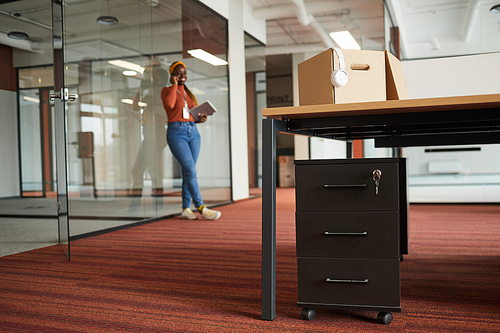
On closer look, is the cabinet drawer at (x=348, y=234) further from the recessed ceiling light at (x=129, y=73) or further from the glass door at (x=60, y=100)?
the recessed ceiling light at (x=129, y=73)

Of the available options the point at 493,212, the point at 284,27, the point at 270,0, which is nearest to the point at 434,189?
the point at 493,212

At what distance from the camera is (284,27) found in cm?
805

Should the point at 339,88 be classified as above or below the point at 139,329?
above

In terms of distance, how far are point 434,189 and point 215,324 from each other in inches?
186

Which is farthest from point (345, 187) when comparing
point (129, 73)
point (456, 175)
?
point (456, 175)

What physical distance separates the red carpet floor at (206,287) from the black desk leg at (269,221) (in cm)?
8

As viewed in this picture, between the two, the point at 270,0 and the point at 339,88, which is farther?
the point at 270,0

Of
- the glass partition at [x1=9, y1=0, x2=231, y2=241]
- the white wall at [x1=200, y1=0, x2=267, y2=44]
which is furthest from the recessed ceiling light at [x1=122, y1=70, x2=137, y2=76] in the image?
the white wall at [x1=200, y1=0, x2=267, y2=44]

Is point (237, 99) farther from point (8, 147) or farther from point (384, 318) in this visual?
point (384, 318)

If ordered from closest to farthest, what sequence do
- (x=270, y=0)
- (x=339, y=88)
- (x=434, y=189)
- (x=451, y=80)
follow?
1. (x=339, y=88)
2. (x=451, y=80)
3. (x=434, y=189)
4. (x=270, y=0)

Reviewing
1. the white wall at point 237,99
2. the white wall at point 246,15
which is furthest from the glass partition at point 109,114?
the white wall at point 237,99

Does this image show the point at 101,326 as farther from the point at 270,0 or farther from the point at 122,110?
the point at 270,0

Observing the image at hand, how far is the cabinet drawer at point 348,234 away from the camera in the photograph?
4.50 feet

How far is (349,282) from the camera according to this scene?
4.55 ft
